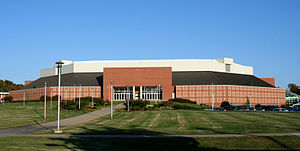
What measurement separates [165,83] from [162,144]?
74237 millimetres

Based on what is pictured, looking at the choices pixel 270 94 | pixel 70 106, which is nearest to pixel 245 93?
pixel 270 94

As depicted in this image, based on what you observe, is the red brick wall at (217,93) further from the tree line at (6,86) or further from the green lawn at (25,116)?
the tree line at (6,86)

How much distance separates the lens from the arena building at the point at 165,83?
9212 centimetres

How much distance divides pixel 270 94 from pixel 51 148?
96872 millimetres

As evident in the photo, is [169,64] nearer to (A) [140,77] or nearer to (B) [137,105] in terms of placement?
(A) [140,77]

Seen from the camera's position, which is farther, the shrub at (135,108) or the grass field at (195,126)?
the shrub at (135,108)

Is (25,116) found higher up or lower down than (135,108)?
lower down

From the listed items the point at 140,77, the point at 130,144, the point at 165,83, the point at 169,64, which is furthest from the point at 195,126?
the point at 169,64

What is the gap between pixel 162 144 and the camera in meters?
17.5

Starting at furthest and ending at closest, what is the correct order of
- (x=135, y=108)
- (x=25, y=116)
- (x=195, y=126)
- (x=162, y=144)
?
(x=135, y=108)
(x=25, y=116)
(x=195, y=126)
(x=162, y=144)

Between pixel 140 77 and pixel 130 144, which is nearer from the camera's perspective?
pixel 130 144

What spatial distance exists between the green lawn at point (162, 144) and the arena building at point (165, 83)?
62046 millimetres

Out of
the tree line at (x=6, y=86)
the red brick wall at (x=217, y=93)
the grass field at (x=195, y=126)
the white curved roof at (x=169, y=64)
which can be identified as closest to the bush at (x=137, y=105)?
the grass field at (x=195, y=126)

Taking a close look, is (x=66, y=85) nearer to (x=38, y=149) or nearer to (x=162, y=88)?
(x=162, y=88)
